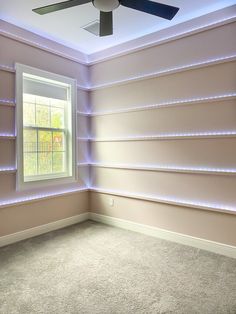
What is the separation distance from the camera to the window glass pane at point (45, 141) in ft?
11.8

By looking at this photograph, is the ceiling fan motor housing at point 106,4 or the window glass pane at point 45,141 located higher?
the ceiling fan motor housing at point 106,4

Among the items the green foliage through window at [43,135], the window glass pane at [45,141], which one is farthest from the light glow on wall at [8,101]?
the window glass pane at [45,141]

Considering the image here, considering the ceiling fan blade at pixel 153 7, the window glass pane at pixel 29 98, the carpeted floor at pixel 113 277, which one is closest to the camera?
the carpeted floor at pixel 113 277

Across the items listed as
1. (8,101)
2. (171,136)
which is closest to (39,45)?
(8,101)

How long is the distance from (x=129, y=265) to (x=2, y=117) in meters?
2.34

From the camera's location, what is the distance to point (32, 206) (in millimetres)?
3420

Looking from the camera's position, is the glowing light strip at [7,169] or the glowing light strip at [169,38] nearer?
the glowing light strip at [169,38]

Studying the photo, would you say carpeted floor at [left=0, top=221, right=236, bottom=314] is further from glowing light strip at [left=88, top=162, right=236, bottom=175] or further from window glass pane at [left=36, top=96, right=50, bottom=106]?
window glass pane at [left=36, top=96, right=50, bottom=106]

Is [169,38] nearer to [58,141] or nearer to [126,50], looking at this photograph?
[126,50]

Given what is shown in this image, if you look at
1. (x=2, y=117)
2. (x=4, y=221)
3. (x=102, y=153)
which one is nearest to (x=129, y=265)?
(x=4, y=221)

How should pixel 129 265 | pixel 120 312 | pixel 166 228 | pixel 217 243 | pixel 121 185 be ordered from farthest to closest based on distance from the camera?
pixel 121 185
pixel 166 228
pixel 217 243
pixel 129 265
pixel 120 312

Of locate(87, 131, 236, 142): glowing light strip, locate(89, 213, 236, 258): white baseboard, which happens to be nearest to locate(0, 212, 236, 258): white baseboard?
locate(89, 213, 236, 258): white baseboard

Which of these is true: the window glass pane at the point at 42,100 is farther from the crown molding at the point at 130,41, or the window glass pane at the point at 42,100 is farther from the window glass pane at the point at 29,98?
the crown molding at the point at 130,41

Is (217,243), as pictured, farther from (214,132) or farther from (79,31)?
(79,31)
